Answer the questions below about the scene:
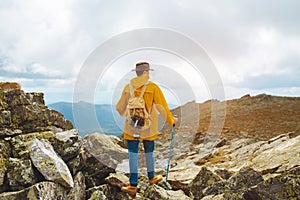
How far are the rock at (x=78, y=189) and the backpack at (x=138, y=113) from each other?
10.3ft

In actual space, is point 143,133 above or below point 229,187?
above

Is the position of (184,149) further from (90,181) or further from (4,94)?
(4,94)

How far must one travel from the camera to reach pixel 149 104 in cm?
806

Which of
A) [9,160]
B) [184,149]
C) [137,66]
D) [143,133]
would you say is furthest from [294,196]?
[184,149]

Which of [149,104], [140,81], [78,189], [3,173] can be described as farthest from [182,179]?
[3,173]

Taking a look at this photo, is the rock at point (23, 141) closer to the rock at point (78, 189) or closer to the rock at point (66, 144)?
the rock at point (66, 144)

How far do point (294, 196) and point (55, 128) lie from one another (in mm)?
8531

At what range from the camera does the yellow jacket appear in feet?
26.6

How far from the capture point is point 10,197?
27.1 ft

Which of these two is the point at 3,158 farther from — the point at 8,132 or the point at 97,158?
the point at 97,158

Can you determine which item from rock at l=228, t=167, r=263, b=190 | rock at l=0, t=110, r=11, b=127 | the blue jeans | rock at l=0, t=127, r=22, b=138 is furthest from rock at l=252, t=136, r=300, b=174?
rock at l=0, t=110, r=11, b=127

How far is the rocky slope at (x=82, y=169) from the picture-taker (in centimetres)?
824

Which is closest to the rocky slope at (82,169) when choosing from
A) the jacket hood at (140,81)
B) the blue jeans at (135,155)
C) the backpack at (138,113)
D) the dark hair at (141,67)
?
the blue jeans at (135,155)

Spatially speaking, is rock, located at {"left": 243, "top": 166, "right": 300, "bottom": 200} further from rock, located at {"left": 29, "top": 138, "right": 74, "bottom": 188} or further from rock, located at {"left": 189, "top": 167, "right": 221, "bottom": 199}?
rock, located at {"left": 29, "top": 138, "right": 74, "bottom": 188}
